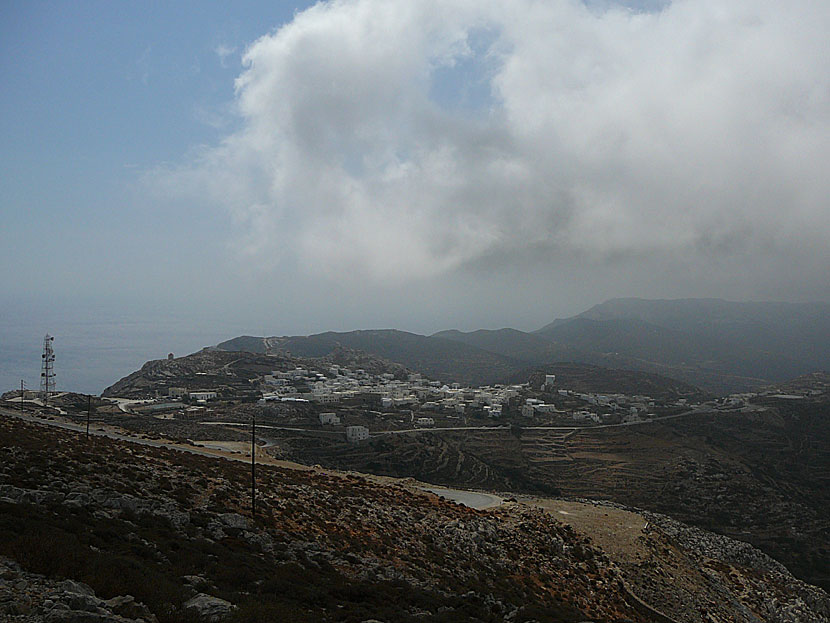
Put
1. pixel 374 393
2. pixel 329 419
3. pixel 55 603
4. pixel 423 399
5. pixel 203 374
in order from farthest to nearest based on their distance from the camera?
pixel 423 399 < pixel 374 393 < pixel 203 374 < pixel 329 419 < pixel 55 603

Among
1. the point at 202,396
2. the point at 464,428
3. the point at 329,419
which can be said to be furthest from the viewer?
the point at 202,396

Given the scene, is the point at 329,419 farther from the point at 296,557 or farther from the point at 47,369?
the point at 296,557

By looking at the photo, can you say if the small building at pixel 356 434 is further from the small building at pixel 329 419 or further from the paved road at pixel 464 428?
the small building at pixel 329 419

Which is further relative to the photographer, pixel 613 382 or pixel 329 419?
pixel 613 382

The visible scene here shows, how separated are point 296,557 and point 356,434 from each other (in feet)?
173

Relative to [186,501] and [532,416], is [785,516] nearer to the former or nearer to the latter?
[532,416]

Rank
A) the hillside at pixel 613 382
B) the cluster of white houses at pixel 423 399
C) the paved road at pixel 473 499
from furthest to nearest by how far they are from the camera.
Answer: the hillside at pixel 613 382, the cluster of white houses at pixel 423 399, the paved road at pixel 473 499

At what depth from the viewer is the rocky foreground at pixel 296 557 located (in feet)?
31.3

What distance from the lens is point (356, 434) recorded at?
67.9 meters

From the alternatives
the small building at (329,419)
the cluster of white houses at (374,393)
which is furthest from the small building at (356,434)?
the cluster of white houses at (374,393)

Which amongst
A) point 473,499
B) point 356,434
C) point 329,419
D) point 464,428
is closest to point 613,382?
point 464,428

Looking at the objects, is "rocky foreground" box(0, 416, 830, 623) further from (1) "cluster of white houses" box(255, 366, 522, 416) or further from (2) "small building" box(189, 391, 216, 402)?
(1) "cluster of white houses" box(255, 366, 522, 416)

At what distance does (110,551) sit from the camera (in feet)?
37.3

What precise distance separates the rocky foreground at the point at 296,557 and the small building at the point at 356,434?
113 feet
